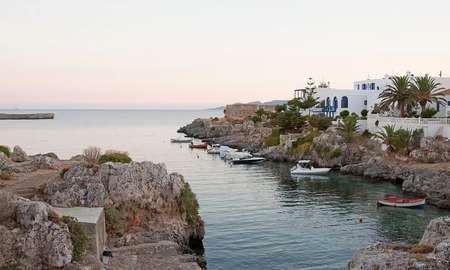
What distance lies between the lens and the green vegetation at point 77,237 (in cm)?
2098

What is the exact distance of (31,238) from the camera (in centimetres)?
2023

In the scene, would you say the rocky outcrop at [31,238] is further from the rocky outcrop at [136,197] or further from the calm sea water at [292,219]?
the calm sea water at [292,219]

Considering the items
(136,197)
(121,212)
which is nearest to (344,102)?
(136,197)

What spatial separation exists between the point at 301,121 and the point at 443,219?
267ft

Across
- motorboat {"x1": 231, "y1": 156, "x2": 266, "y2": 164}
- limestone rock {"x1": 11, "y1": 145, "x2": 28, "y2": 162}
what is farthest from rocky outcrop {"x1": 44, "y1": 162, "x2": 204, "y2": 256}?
motorboat {"x1": 231, "y1": 156, "x2": 266, "y2": 164}

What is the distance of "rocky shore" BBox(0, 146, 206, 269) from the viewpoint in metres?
20.7

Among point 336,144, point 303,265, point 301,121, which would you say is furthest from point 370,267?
point 301,121

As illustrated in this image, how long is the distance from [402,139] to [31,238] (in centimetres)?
5504

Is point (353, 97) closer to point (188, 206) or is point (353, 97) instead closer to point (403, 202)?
point (403, 202)

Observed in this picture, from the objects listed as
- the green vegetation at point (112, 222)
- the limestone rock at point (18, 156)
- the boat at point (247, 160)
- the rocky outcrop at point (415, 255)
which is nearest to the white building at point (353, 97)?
the boat at point (247, 160)

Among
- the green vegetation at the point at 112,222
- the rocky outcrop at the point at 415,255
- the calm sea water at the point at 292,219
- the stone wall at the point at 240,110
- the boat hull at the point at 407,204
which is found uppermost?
the stone wall at the point at 240,110

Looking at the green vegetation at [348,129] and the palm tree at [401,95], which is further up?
the palm tree at [401,95]

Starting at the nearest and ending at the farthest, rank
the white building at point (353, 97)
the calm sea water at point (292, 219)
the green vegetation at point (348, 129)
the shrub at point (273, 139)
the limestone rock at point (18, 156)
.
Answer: the calm sea water at point (292, 219)
the limestone rock at point (18, 156)
the green vegetation at point (348, 129)
the shrub at point (273, 139)
the white building at point (353, 97)

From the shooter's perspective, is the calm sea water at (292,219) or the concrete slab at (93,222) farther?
the calm sea water at (292,219)
